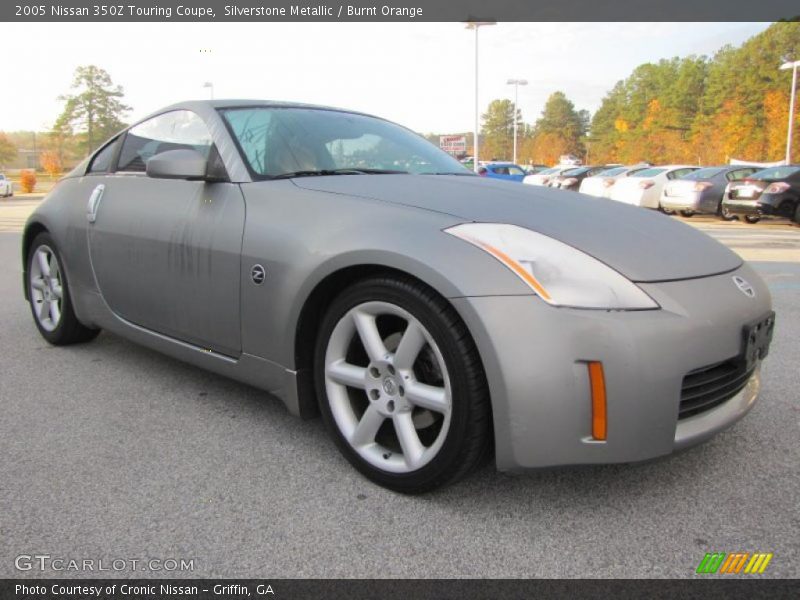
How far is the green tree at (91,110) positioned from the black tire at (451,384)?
69.9 metres

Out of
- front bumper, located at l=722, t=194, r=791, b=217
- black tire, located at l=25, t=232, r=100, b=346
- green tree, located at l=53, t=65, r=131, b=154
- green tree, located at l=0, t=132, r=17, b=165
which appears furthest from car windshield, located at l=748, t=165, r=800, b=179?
green tree, located at l=0, t=132, r=17, b=165

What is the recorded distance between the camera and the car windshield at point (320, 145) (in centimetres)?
272

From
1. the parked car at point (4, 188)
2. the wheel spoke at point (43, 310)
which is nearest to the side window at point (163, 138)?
the wheel spoke at point (43, 310)

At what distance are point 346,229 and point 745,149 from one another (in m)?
55.8

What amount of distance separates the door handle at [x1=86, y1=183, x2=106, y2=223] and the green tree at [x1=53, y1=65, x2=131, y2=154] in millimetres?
67943

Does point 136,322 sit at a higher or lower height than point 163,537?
higher

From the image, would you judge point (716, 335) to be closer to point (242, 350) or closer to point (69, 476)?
point (242, 350)

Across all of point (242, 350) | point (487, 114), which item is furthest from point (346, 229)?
point (487, 114)

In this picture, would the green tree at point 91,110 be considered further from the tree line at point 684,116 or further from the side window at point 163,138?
Answer: the side window at point 163,138

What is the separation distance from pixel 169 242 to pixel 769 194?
44.7 feet

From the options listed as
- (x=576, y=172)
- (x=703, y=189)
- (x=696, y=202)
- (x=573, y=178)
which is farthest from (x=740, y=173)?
(x=576, y=172)

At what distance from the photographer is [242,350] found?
8.30ft

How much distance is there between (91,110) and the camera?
65938 millimetres
